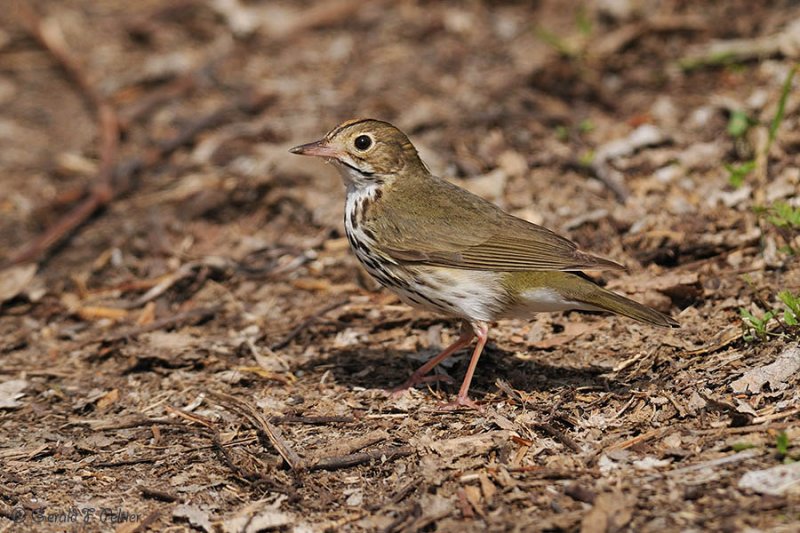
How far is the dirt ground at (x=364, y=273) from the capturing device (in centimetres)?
468

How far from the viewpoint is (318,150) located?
6027mm

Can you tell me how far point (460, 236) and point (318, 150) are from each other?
1.06m

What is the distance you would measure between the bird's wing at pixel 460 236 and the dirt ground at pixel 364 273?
745mm

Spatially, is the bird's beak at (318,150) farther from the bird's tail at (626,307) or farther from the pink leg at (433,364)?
the bird's tail at (626,307)

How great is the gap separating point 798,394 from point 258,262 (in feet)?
14.4

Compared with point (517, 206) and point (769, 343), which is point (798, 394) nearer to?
point (769, 343)

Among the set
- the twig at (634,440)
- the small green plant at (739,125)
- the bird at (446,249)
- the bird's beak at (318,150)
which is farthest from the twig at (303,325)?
the small green plant at (739,125)

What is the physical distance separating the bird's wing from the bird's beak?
0.44m

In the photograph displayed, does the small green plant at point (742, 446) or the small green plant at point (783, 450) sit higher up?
the small green plant at point (783, 450)

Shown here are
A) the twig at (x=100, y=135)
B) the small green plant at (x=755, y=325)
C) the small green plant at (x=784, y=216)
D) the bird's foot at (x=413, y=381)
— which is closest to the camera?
the small green plant at (x=755, y=325)

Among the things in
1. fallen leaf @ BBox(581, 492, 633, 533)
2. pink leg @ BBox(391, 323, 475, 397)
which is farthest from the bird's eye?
fallen leaf @ BBox(581, 492, 633, 533)

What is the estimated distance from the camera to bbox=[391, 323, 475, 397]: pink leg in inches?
231

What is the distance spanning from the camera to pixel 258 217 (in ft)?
27.5

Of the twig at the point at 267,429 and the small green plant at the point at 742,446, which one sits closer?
the small green plant at the point at 742,446
